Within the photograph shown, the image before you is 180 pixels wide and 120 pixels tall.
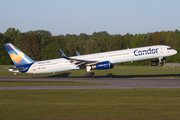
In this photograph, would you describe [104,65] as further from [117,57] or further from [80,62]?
[80,62]

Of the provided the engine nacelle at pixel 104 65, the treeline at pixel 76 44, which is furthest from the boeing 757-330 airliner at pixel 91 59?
the treeline at pixel 76 44

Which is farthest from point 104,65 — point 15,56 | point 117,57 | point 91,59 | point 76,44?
point 76,44

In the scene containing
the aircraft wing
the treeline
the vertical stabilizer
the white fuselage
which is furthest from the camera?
the treeline

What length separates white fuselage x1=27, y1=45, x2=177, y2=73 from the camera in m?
39.7

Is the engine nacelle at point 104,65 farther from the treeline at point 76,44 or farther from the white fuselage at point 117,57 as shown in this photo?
the treeline at point 76,44

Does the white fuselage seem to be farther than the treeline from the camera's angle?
No

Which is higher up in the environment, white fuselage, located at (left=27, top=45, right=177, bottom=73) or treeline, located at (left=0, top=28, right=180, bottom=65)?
treeline, located at (left=0, top=28, right=180, bottom=65)

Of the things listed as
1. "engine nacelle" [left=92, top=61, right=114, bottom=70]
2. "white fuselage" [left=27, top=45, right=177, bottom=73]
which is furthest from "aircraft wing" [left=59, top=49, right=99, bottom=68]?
"engine nacelle" [left=92, top=61, right=114, bottom=70]

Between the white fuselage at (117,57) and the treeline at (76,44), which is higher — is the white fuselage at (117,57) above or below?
below

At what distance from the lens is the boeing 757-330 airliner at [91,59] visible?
39.8 m

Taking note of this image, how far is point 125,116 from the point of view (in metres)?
12.3

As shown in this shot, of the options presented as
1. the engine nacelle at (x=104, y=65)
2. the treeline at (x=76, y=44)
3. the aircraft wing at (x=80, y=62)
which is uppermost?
the treeline at (x=76, y=44)

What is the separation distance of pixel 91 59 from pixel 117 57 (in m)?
4.83

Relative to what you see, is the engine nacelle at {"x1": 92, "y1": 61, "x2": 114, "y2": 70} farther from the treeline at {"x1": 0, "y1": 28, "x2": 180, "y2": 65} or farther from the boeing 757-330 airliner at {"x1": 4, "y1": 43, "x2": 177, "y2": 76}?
the treeline at {"x1": 0, "y1": 28, "x2": 180, "y2": 65}
